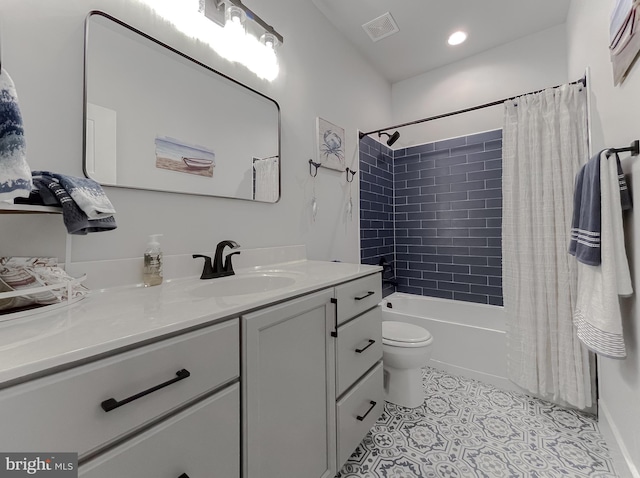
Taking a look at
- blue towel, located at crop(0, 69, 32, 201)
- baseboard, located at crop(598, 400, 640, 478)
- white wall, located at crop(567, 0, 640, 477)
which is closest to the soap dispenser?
blue towel, located at crop(0, 69, 32, 201)

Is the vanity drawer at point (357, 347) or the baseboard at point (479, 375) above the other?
the vanity drawer at point (357, 347)

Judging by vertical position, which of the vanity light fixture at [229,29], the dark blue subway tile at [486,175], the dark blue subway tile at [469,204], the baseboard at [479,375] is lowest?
the baseboard at [479,375]

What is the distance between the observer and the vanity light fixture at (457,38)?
7.47 feet

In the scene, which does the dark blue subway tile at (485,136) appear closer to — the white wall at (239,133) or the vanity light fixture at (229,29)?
the white wall at (239,133)

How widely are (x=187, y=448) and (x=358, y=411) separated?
863 mm

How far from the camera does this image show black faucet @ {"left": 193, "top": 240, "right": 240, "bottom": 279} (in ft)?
4.02

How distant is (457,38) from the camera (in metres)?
2.33

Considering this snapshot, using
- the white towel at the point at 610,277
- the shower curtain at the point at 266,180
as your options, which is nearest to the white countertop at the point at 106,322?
the shower curtain at the point at 266,180

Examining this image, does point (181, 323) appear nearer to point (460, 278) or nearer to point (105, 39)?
point (105, 39)

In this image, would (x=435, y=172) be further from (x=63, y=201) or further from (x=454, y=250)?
(x=63, y=201)

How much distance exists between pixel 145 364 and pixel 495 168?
2.86 meters

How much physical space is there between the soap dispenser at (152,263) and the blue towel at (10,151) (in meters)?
0.50

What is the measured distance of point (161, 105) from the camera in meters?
1.17

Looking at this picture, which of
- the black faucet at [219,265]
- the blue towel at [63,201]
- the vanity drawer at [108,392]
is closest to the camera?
the vanity drawer at [108,392]
